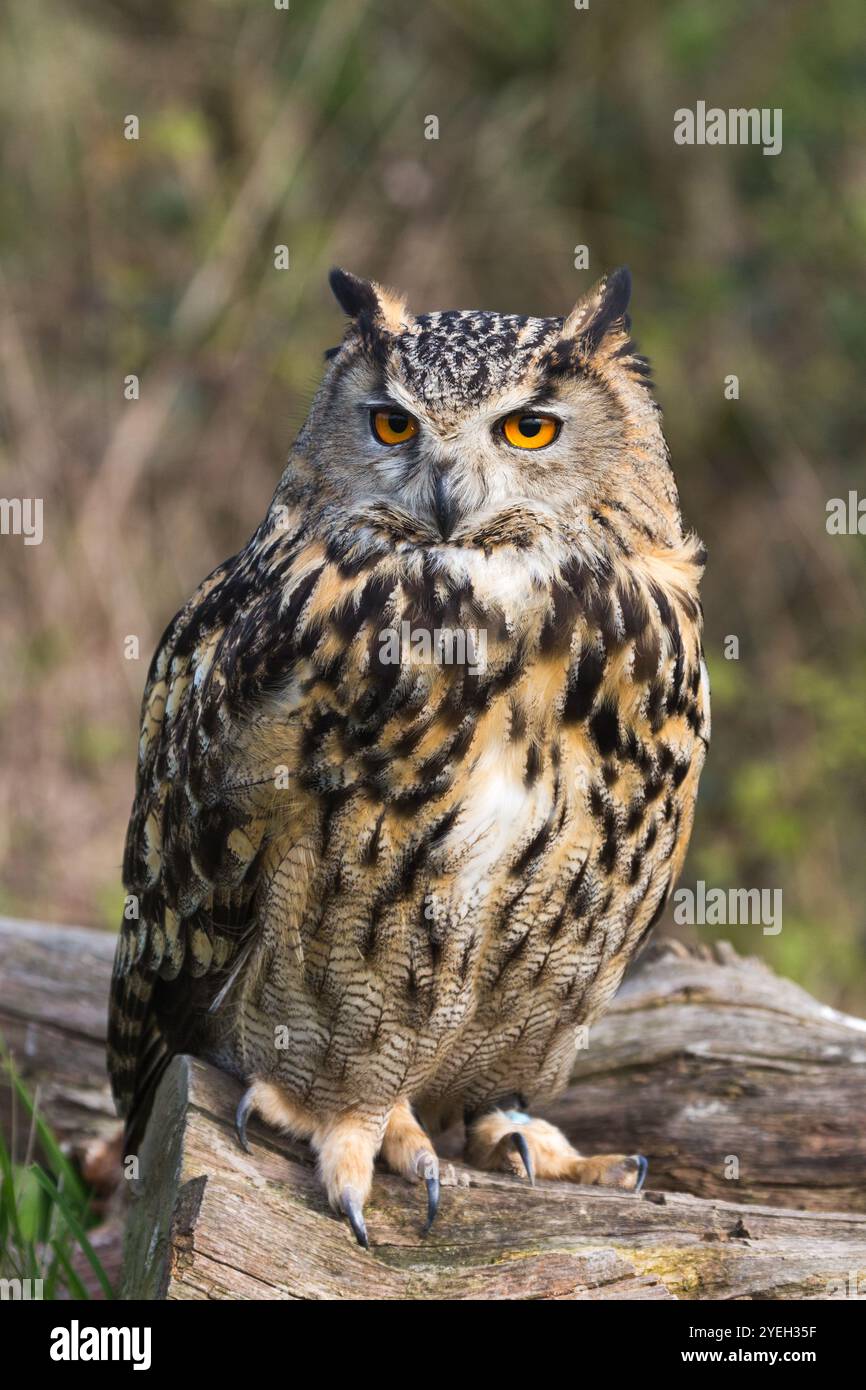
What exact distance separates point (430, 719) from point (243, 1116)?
2.62 feet

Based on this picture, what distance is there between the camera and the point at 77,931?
366cm

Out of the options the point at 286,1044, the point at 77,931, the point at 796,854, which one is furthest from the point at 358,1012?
the point at 796,854

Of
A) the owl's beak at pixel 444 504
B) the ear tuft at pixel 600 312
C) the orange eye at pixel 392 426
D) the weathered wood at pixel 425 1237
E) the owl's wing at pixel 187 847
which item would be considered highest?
the ear tuft at pixel 600 312

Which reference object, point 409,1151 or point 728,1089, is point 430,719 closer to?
point 409,1151

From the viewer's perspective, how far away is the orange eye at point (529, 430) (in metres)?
2.24

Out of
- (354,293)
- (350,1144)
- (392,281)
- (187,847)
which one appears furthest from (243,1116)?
(392,281)

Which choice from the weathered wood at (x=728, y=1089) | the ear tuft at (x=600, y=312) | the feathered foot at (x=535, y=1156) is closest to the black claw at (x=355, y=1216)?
the feathered foot at (x=535, y=1156)

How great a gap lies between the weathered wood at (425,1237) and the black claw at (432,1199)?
0.02 meters

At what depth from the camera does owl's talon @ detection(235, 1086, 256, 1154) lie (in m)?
2.46

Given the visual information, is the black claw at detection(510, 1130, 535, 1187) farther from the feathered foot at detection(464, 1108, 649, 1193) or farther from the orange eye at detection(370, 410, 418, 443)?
the orange eye at detection(370, 410, 418, 443)

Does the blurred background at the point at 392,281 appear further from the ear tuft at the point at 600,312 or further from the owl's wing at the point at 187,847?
the ear tuft at the point at 600,312

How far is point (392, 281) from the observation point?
6.05 meters
